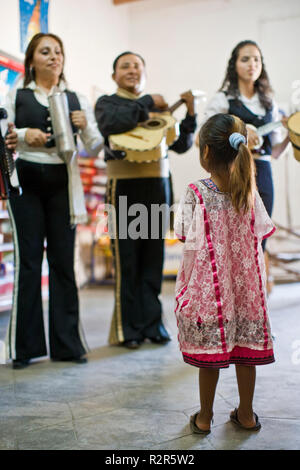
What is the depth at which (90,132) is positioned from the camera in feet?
8.27

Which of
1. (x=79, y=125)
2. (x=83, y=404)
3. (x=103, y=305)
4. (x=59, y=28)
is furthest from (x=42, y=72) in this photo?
(x=103, y=305)

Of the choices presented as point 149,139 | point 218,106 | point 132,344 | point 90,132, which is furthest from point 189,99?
point 132,344

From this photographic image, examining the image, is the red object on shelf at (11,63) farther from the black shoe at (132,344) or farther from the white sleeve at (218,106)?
the black shoe at (132,344)

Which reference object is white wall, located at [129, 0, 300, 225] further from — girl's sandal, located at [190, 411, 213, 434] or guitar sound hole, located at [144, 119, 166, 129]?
girl's sandal, located at [190, 411, 213, 434]

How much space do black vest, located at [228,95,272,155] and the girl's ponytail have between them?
1101 millimetres

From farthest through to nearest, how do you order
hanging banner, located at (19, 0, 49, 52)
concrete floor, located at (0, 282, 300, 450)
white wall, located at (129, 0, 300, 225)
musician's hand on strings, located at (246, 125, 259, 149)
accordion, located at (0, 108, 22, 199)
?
white wall, located at (129, 0, 300, 225) < hanging banner, located at (19, 0, 49, 52) < musician's hand on strings, located at (246, 125, 259, 149) < accordion, located at (0, 108, 22, 199) < concrete floor, located at (0, 282, 300, 450)

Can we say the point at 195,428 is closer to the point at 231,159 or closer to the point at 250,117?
the point at 231,159

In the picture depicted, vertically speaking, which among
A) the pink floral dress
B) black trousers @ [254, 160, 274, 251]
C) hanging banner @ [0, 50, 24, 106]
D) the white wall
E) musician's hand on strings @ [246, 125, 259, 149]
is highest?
the white wall

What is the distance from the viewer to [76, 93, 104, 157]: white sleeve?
2506 millimetres

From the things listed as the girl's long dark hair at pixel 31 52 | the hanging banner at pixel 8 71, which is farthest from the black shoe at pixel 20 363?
the hanging banner at pixel 8 71

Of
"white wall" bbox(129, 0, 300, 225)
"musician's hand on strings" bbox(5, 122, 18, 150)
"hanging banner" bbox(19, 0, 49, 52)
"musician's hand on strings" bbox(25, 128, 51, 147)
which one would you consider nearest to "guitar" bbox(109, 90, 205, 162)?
"musician's hand on strings" bbox(25, 128, 51, 147)

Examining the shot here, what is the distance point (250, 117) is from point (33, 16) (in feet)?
4.37

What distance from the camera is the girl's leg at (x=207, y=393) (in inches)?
60.9
